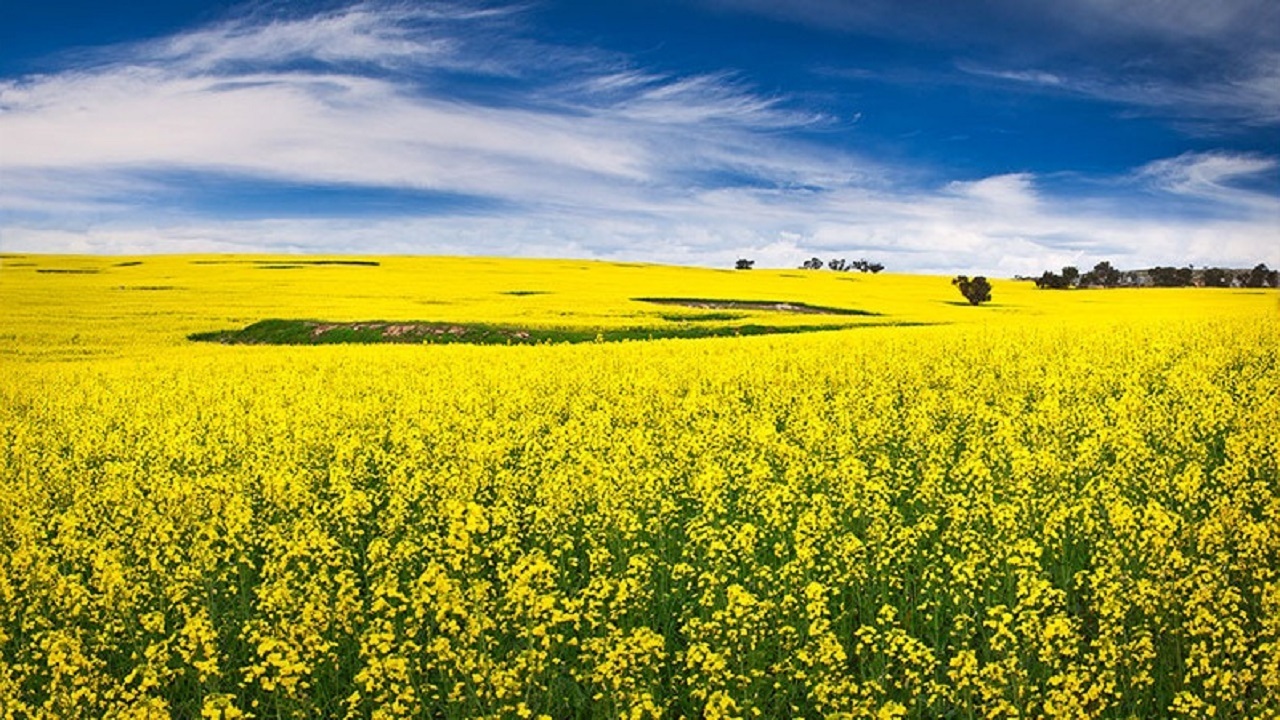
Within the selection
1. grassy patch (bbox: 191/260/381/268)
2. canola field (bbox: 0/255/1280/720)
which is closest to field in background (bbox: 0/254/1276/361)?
grassy patch (bbox: 191/260/381/268)

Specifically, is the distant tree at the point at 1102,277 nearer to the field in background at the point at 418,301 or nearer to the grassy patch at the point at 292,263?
the field in background at the point at 418,301

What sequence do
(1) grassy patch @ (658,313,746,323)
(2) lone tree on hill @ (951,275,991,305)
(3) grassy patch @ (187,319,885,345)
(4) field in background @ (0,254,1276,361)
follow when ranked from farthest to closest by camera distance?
(2) lone tree on hill @ (951,275,991,305), (1) grassy patch @ (658,313,746,323), (4) field in background @ (0,254,1276,361), (3) grassy patch @ (187,319,885,345)

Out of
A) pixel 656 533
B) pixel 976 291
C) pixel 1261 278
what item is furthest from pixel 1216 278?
pixel 656 533

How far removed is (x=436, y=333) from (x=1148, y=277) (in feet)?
260

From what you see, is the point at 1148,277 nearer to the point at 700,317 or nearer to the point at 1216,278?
the point at 1216,278

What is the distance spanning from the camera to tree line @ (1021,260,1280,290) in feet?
280

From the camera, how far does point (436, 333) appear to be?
1373 inches

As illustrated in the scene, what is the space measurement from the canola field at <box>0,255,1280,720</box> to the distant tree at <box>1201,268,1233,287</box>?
73227mm

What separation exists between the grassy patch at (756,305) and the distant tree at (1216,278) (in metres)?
56.3

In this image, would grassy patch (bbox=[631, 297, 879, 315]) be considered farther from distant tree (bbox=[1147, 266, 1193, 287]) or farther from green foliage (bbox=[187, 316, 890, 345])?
distant tree (bbox=[1147, 266, 1193, 287])

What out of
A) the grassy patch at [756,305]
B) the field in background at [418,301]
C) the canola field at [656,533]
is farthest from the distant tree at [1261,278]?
the canola field at [656,533]

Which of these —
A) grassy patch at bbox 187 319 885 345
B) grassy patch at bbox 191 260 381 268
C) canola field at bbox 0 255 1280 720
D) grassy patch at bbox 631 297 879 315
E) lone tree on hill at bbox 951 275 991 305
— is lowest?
canola field at bbox 0 255 1280 720

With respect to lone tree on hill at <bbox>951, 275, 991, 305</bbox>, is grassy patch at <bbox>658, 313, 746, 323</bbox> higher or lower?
lower

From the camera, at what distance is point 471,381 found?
18750 millimetres
